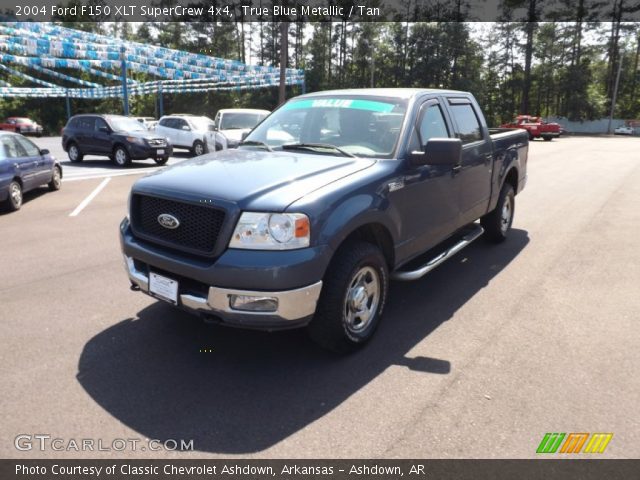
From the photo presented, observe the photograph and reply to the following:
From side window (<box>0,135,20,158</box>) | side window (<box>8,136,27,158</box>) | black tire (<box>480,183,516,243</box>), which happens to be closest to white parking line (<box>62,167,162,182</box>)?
side window (<box>8,136,27,158</box>)

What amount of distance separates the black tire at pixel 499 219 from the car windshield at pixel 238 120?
1286 cm

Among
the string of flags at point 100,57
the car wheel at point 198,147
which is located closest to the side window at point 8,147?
the car wheel at point 198,147

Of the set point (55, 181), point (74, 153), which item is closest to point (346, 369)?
point (55, 181)

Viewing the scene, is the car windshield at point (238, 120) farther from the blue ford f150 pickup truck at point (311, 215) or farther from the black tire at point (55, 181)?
the blue ford f150 pickup truck at point (311, 215)

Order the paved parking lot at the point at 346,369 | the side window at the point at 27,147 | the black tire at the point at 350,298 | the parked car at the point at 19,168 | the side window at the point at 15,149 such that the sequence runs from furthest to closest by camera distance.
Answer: the side window at the point at 27,147 → the side window at the point at 15,149 → the parked car at the point at 19,168 → the black tire at the point at 350,298 → the paved parking lot at the point at 346,369

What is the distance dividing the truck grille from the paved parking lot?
0.88 m

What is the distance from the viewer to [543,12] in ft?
179

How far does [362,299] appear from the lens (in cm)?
367

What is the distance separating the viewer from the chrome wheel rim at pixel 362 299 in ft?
11.7

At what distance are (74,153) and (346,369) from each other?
52.0ft

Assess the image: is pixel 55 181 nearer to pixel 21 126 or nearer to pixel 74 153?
pixel 74 153
